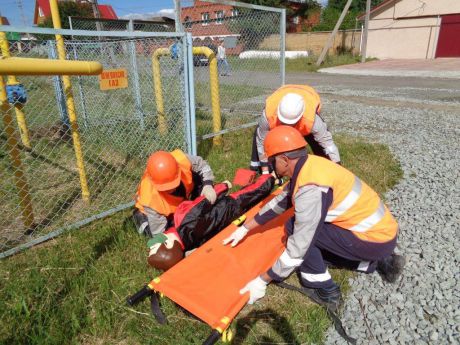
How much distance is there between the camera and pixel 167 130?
235 inches

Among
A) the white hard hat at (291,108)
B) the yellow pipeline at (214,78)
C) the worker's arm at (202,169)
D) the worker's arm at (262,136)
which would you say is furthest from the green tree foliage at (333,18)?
the worker's arm at (202,169)

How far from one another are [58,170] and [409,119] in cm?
697

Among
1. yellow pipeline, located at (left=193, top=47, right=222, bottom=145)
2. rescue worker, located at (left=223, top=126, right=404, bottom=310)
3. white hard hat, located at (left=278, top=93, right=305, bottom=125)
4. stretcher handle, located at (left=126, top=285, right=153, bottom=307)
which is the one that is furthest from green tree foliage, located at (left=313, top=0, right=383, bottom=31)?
stretcher handle, located at (left=126, top=285, right=153, bottom=307)

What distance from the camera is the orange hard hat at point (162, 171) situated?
2.79 meters

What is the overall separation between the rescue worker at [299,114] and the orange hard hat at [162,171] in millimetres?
1093

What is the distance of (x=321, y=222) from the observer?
2127mm

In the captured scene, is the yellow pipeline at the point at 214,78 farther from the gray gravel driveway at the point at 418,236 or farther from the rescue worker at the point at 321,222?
the rescue worker at the point at 321,222

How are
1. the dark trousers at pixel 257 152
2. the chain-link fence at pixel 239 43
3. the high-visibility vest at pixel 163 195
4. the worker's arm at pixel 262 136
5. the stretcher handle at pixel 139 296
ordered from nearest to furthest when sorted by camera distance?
1. the stretcher handle at pixel 139 296
2. the high-visibility vest at pixel 163 195
3. the worker's arm at pixel 262 136
4. the dark trousers at pixel 257 152
5. the chain-link fence at pixel 239 43

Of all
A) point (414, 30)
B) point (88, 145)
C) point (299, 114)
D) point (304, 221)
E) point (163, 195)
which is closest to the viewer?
point (304, 221)

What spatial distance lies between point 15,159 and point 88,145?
2837 mm

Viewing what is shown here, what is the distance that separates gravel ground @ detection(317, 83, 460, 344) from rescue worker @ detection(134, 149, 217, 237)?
1.57m

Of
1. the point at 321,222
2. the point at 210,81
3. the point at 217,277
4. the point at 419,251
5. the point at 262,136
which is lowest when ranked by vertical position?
the point at 419,251

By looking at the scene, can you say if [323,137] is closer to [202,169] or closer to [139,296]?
[202,169]

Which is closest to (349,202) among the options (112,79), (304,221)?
(304,221)
